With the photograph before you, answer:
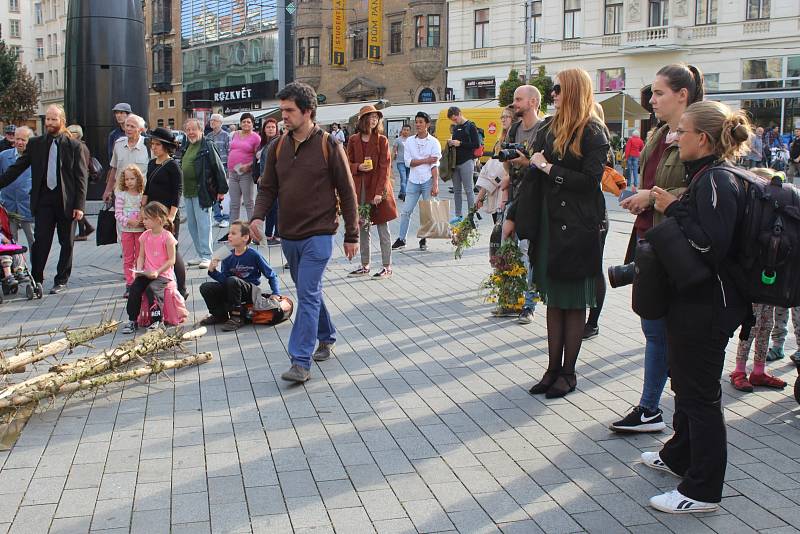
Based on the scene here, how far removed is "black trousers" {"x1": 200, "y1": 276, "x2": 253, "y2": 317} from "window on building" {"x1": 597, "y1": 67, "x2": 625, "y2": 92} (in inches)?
1393

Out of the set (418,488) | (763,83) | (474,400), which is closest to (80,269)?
(474,400)

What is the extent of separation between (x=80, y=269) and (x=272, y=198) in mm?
5433

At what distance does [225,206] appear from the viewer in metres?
18.0

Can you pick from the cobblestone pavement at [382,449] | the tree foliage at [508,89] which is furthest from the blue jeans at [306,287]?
the tree foliage at [508,89]

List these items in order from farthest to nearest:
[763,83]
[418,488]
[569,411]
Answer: [763,83] → [569,411] → [418,488]

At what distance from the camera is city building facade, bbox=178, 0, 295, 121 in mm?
58312

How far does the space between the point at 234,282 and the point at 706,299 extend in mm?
4587

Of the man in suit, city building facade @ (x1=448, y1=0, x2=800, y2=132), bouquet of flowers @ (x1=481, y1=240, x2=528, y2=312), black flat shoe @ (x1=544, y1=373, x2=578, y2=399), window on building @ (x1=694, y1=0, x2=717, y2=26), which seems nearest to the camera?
black flat shoe @ (x1=544, y1=373, x2=578, y2=399)

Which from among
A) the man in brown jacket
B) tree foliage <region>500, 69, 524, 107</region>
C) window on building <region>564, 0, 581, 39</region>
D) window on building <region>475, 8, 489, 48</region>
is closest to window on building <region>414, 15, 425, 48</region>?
window on building <region>475, 8, 489, 48</region>

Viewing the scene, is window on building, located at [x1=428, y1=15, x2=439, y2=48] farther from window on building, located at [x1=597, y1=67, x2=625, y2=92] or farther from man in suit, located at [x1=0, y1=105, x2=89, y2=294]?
man in suit, located at [x1=0, y1=105, x2=89, y2=294]

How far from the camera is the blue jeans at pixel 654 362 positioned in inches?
189

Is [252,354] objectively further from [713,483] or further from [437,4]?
[437,4]

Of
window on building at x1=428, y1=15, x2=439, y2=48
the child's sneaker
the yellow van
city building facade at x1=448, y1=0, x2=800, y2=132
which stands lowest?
the child's sneaker

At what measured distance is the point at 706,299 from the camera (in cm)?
379
